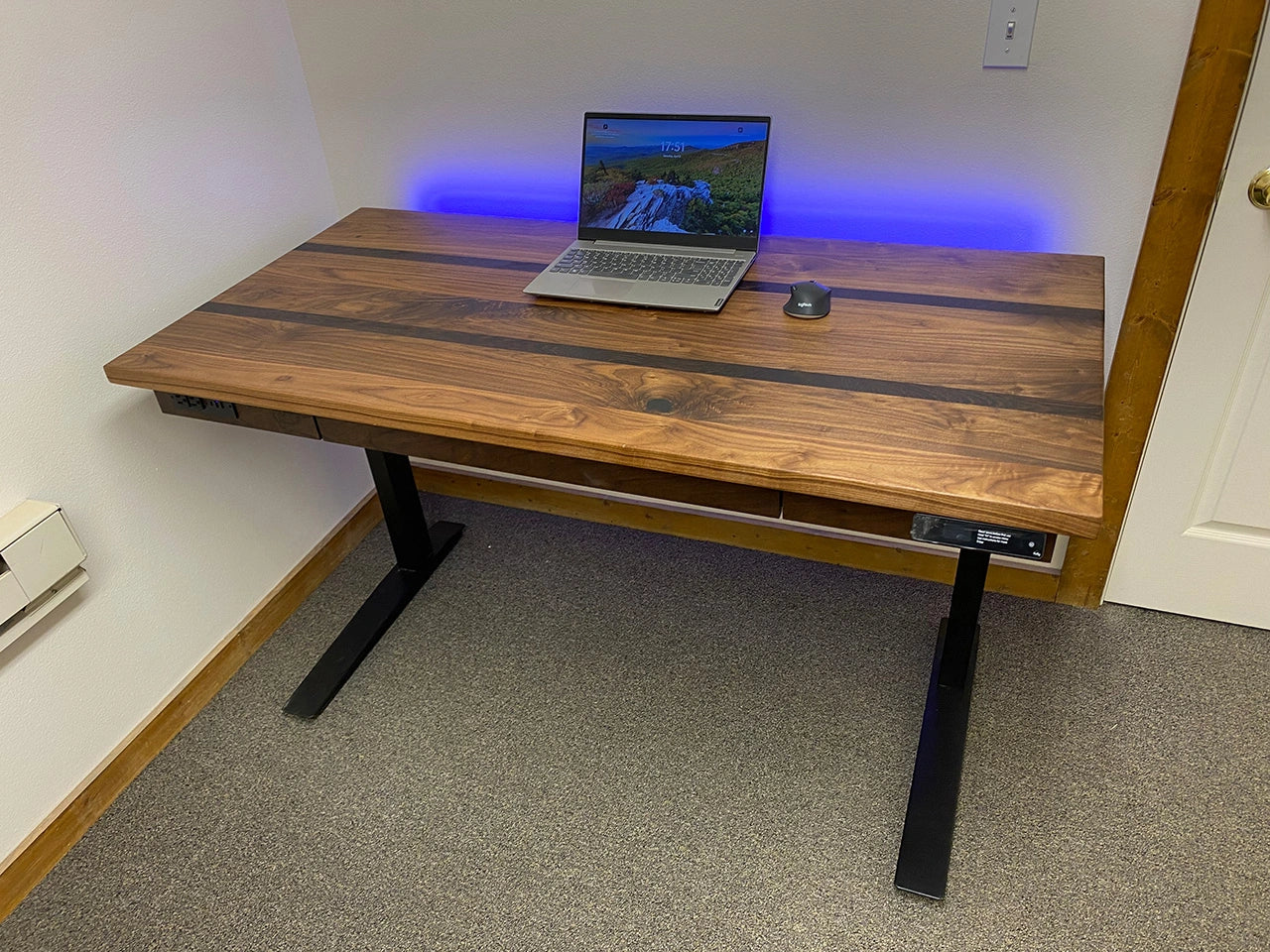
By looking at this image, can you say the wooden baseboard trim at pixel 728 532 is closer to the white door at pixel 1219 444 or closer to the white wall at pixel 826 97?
the white door at pixel 1219 444

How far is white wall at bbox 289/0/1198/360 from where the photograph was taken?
1.48m

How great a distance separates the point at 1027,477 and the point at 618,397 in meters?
0.54

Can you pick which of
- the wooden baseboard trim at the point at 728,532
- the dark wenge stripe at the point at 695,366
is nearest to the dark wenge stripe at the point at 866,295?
the dark wenge stripe at the point at 695,366

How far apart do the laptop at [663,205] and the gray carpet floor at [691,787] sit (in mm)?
812

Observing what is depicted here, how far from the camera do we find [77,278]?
1.56 metres

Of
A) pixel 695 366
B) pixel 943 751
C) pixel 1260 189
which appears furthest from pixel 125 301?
pixel 1260 189

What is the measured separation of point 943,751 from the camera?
5.41ft

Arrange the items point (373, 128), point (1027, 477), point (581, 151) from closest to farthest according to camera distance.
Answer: point (1027, 477) < point (581, 151) < point (373, 128)

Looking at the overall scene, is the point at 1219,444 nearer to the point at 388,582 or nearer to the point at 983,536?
the point at 983,536

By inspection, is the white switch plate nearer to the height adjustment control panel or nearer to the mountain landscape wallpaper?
the mountain landscape wallpaper

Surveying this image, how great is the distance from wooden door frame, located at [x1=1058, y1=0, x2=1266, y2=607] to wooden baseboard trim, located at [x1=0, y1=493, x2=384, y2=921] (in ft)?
5.73

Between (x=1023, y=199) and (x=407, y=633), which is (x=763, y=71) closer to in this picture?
(x=1023, y=199)

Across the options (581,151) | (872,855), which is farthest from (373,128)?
(872,855)

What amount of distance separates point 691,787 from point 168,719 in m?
1.07
